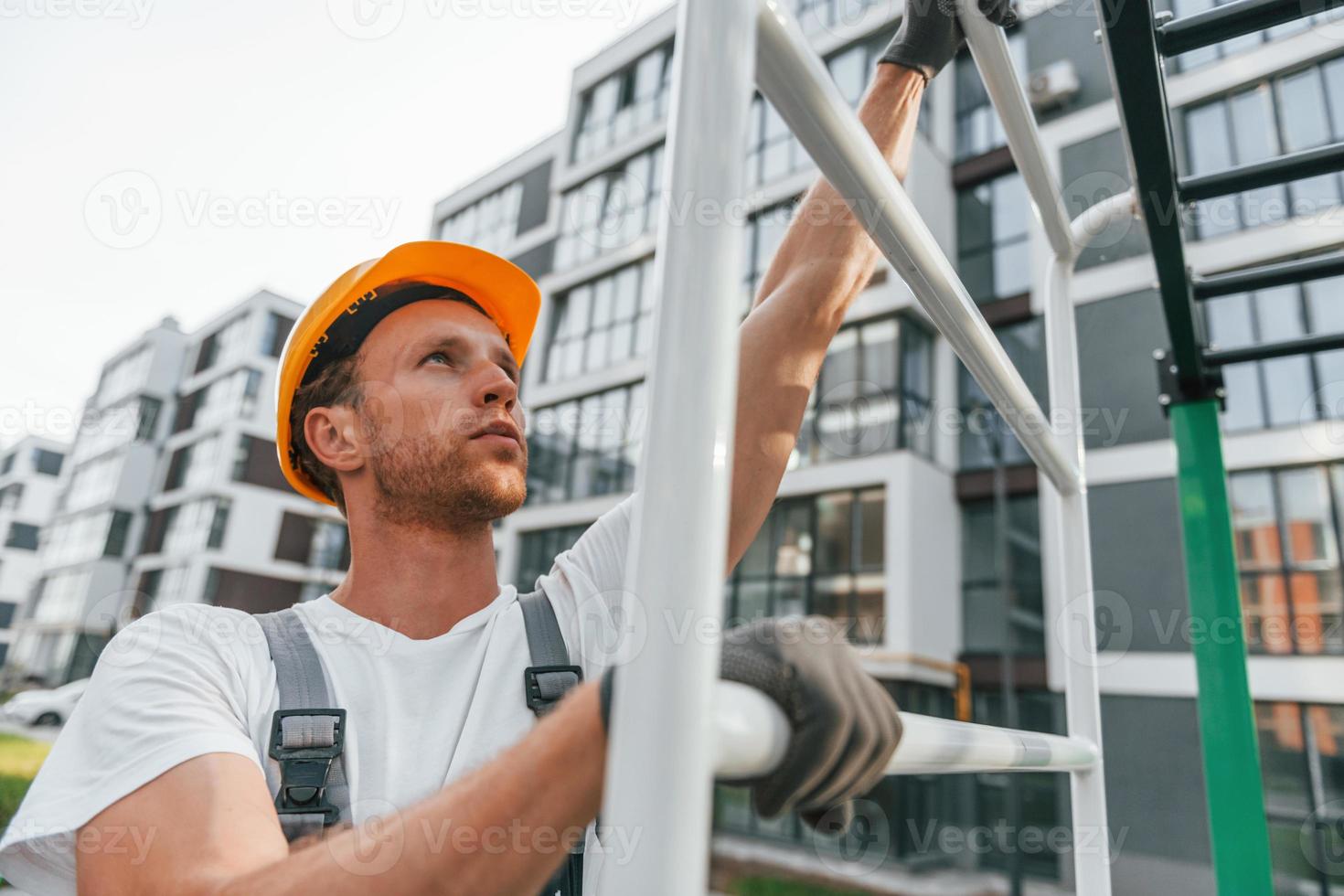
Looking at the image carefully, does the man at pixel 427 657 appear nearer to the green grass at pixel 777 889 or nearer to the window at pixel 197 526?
the green grass at pixel 777 889

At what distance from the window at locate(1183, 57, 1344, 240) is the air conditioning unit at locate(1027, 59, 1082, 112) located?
1.38m

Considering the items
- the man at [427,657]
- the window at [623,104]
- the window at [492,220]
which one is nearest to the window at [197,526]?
the window at [492,220]

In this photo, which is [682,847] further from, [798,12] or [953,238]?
[798,12]

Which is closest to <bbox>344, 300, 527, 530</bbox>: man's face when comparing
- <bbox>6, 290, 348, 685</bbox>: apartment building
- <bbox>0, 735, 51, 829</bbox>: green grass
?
<bbox>0, 735, 51, 829</bbox>: green grass

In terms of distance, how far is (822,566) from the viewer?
10.5 metres

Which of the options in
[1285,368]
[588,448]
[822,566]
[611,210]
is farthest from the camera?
[611,210]

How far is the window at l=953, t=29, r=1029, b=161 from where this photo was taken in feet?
36.6

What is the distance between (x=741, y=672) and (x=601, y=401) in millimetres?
13231

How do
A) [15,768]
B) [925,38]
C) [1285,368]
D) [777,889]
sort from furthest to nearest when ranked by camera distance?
[15,768] < [777,889] < [1285,368] < [925,38]

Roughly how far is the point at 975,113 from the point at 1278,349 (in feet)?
37.9

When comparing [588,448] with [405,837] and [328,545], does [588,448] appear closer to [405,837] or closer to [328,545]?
[405,837]

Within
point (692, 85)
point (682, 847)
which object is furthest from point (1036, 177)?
point (682, 847)

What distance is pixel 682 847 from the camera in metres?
0.33

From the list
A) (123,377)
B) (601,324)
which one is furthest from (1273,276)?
(123,377)
